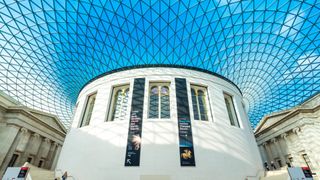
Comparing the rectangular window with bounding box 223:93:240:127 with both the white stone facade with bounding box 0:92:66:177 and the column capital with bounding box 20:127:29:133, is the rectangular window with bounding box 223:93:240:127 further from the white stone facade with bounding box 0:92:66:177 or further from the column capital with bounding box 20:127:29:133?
the column capital with bounding box 20:127:29:133

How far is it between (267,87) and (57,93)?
50.8 meters

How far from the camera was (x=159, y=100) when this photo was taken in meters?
16.2

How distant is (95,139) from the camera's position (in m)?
14.7

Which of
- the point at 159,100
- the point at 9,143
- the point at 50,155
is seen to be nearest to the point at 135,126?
the point at 159,100

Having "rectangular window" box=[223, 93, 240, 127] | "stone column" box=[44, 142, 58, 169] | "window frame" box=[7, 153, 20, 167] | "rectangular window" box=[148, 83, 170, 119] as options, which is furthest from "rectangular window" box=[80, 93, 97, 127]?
"stone column" box=[44, 142, 58, 169]

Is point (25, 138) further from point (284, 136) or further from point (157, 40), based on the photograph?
point (284, 136)

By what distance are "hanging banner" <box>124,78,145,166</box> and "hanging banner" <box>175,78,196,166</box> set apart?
3.73 metres

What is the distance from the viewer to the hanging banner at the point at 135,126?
13.0 meters

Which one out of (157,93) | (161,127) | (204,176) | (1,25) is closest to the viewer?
(204,176)

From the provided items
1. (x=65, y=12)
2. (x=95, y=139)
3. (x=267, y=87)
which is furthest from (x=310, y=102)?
(x=65, y=12)

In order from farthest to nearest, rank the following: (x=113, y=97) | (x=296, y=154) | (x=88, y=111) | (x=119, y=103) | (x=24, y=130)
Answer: (x=296, y=154)
(x=24, y=130)
(x=88, y=111)
(x=113, y=97)
(x=119, y=103)

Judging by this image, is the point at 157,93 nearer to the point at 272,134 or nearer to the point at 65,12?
the point at 65,12

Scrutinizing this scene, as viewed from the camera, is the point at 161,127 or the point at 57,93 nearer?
the point at 161,127

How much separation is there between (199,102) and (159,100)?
458cm
